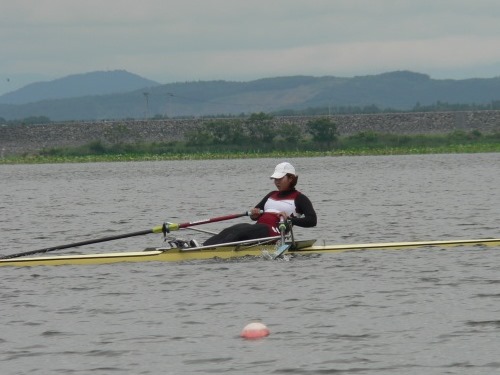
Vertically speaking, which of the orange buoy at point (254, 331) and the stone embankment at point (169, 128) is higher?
the orange buoy at point (254, 331)

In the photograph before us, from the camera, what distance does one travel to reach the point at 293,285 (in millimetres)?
20469

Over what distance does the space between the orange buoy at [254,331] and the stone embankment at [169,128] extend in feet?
410

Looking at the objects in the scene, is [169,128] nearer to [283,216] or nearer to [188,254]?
[188,254]

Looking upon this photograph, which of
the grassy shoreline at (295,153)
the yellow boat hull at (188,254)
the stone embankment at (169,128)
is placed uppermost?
the yellow boat hull at (188,254)

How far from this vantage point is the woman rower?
22734 mm

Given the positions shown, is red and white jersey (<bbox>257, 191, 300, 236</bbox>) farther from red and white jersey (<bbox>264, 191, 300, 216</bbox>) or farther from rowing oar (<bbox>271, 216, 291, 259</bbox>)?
rowing oar (<bbox>271, 216, 291, 259</bbox>)

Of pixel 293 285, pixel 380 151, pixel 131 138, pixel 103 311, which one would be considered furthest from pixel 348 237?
pixel 131 138

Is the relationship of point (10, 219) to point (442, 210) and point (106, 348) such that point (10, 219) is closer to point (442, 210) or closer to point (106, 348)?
point (442, 210)

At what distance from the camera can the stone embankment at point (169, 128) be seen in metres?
144

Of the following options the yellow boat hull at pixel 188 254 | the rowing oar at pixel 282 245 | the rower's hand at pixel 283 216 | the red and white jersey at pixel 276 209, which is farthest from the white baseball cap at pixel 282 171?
the yellow boat hull at pixel 188 254

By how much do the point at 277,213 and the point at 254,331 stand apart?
6.94 metres

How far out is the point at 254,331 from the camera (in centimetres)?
1600

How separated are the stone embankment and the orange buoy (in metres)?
125

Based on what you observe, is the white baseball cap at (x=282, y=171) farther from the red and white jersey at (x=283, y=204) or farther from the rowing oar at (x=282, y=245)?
the rowing oar at (x=282, y=245)
